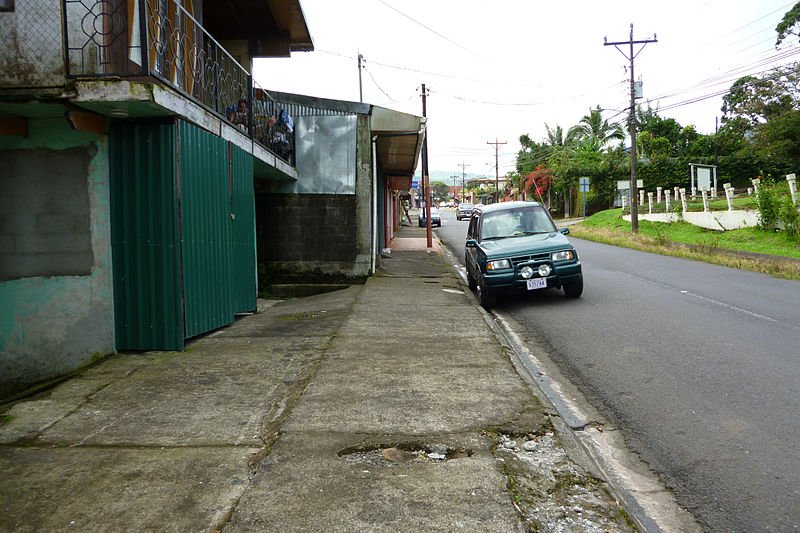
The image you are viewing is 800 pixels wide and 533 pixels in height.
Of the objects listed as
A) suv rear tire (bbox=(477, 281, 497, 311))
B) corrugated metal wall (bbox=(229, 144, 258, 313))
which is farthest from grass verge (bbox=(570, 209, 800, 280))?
corrugated metal wall (bbox=(229, 144, 258, 313))

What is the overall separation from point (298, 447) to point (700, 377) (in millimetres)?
3850

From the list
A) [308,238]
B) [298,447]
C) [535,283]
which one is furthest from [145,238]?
[308,238]

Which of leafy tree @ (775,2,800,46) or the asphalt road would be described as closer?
the asphalt road

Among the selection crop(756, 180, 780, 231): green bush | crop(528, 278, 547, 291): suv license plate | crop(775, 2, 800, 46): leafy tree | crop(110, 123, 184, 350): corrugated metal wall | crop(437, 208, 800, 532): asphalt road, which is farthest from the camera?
crop(775, 2, 800, 46): leafy tree

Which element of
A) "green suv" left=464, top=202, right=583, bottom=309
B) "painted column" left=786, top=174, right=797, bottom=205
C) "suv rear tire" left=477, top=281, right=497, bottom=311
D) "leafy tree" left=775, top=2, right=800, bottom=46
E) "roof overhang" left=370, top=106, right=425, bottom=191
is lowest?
"suv rear tire" left=477, top=281, right=497, bottom=311

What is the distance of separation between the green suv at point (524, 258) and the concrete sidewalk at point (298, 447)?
10.0 ft

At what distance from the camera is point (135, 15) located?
22.6 feet

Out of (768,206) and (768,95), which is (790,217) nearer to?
(768,206)

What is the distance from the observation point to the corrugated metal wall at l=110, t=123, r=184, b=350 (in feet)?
22.3

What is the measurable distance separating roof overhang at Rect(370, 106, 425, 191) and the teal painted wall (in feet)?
24.5

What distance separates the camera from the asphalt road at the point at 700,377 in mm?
3539

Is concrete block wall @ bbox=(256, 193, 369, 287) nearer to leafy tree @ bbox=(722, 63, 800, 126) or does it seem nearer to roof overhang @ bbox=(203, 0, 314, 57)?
roof overhang @ bbox=(203, 0, 314, 57)

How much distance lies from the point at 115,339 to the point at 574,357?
205 inches

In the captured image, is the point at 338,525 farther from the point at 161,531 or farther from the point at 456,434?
the point at 456,434
